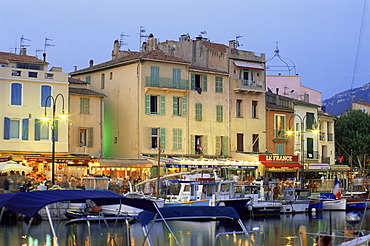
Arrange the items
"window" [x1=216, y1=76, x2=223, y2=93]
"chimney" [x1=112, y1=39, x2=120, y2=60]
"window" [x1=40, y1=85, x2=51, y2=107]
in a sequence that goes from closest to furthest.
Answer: "window" [x1=40, y1=85, x2=51, y2=107]
"window" [x1=216, y1=76, x2=223, y2=93]
"chimney" [x1=112, y1=39, x2=120, y2=60]

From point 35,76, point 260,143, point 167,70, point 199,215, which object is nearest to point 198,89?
point 167,70

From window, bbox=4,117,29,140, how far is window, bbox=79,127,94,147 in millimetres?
5241

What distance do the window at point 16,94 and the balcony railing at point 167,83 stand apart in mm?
10119

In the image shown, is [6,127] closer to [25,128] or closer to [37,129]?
[25,128]

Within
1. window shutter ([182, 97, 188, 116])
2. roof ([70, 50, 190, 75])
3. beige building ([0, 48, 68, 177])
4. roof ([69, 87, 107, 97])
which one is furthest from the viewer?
window shutter ([182, 97, 188, 116])

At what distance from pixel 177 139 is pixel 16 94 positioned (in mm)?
13847

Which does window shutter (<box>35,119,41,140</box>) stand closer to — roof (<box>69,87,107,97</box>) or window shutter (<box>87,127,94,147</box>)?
roof (<box>69,87,107,97</box>)

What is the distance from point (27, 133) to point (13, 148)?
1.48m

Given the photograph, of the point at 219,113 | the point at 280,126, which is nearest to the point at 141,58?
the point at 219,113

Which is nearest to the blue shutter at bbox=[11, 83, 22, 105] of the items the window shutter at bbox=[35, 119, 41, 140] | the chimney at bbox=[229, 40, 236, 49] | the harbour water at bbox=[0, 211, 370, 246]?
the window shutter at bbox=[35, 119, 41, 140]

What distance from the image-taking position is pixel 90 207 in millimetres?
38594

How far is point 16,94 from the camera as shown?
1955 inches

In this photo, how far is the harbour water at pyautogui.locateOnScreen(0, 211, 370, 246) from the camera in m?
31.6

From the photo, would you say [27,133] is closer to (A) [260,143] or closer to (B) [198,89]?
(B) [198,89]
